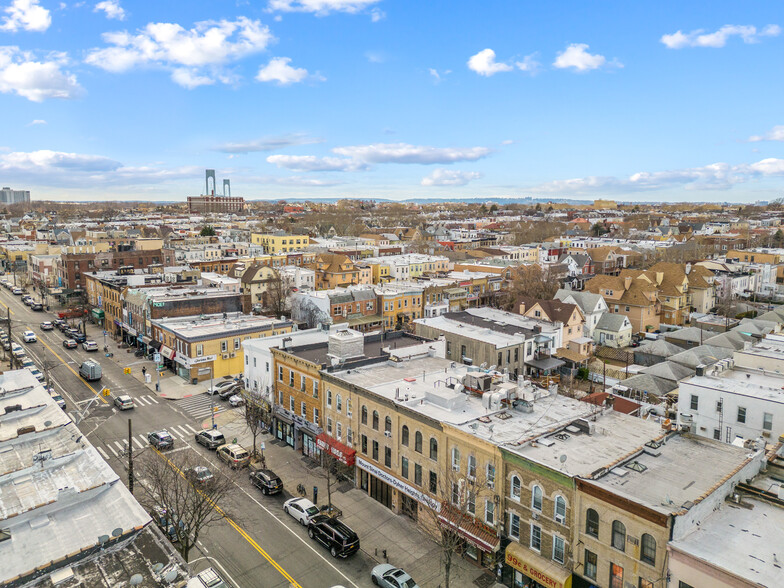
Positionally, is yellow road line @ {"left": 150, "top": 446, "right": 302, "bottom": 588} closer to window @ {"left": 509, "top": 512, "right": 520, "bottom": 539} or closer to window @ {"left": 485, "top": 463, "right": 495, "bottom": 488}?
window @ {"left": 485, "top": 463, "right": 495, "bottom": 488}

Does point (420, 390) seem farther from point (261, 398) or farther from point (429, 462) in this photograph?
point (261, 398)

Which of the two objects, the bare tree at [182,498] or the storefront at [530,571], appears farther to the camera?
the bare tree at [182,498]

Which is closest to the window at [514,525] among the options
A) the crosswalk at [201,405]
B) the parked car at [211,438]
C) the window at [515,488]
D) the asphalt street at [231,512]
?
the window at [515,488]

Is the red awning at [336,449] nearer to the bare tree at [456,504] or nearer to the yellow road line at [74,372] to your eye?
the bare tree at [456,504]

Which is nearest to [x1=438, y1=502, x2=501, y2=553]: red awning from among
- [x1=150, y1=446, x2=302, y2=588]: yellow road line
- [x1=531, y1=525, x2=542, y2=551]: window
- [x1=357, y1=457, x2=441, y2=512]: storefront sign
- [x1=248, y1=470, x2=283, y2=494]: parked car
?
[x1=357, y1=457, x2=441, y2=512]: storefront sign

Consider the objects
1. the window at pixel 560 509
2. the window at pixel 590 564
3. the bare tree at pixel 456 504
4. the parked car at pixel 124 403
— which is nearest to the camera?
the window at pixel 590 564

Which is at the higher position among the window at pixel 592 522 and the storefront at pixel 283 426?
the window at pixel 592 522

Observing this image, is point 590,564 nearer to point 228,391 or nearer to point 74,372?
point 228,391

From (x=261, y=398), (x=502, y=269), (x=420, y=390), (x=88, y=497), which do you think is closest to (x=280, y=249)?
(x=502, y=269)
